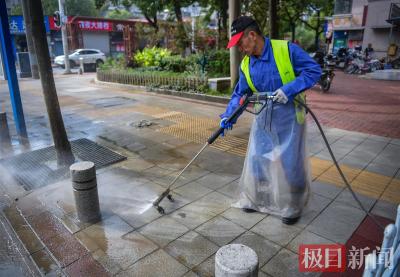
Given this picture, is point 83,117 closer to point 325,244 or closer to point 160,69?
point 160,69

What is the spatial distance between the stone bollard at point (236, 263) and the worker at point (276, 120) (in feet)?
5.02

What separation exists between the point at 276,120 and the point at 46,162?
380 cm

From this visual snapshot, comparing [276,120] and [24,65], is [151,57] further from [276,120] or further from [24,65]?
[276,120]

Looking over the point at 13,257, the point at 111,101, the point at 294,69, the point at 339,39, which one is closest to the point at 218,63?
the point at 111,101

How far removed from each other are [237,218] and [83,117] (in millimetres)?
6078

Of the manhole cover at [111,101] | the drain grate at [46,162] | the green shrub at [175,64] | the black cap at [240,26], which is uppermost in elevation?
the black cap at [240,26]

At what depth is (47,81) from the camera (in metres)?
4.70

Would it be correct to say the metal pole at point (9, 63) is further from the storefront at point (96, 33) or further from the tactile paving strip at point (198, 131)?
the storefront at point (96, 33)

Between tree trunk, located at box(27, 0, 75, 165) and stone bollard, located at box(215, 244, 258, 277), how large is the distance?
150 inches

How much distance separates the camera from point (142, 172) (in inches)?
190

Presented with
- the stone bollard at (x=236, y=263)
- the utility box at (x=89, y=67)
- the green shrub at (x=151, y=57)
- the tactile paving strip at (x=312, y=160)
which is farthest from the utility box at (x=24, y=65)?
the stone bollard at (x=236, y=263)

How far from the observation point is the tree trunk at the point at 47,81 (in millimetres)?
4484

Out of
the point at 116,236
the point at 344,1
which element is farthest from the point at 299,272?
the point at 344,1

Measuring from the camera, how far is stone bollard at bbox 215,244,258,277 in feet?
5.77
